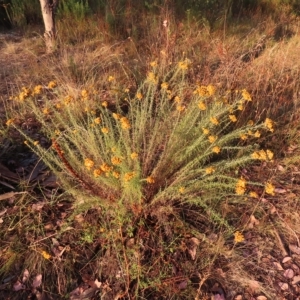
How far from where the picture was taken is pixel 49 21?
4199 mm

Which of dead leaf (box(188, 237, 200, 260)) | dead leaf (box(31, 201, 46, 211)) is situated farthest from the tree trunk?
dead leaf (box(188, 237, 200, 260))

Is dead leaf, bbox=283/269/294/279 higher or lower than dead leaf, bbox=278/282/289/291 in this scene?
higher

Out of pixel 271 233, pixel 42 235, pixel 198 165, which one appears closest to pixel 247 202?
pixel 271 233

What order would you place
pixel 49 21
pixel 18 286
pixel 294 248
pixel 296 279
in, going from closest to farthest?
pixel 18 286 < pixel 296 279 < pixel 294 248 < pixel 49 21

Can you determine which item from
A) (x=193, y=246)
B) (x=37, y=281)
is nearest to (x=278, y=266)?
(x=193, y=246)

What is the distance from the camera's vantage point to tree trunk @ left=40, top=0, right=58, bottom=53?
4.06 m

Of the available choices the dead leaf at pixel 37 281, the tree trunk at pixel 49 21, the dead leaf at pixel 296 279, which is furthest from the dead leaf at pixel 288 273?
the tree trunk at pixel 49 21

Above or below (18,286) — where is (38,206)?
above

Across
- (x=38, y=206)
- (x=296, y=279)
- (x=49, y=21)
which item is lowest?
(x=296, y=279)

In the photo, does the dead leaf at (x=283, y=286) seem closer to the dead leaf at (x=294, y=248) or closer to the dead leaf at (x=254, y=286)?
the dead leaf at (x=254, y=286)

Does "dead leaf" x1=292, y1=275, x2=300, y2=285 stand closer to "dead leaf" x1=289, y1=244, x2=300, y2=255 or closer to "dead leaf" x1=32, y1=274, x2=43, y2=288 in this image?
"dead leaf" x1=289, y1=244, x2=300, y2=255

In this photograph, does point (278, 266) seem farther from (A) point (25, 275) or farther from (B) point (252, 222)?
(A) point (25, 275)

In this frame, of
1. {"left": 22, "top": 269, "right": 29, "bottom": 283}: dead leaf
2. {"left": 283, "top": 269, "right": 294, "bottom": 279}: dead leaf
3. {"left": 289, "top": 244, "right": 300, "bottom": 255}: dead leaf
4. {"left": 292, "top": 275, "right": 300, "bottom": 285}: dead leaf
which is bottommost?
{"left": 292, "top": 275, "right": 300, "bottom": 285}: dead leaf

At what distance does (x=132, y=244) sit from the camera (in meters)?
2.13
